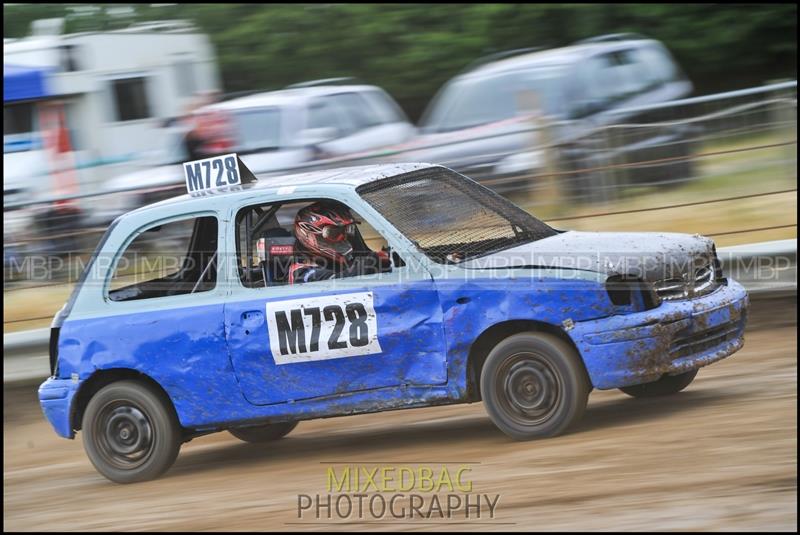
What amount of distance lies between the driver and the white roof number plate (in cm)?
63

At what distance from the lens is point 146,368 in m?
7.25

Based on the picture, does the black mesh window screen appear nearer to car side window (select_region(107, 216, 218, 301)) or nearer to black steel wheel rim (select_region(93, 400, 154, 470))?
car side window (select_region(107, 216, 218, 301))

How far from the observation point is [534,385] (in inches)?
256

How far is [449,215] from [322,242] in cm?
78

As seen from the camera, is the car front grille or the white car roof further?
the white car roof

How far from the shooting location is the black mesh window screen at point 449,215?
6.89 metres

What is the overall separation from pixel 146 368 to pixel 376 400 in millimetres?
1485

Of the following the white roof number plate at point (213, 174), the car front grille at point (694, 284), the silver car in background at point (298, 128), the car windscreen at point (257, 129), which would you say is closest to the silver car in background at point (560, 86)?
the silver car in background at point (298, 128)

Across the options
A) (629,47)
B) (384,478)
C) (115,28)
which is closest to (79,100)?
(115,28)

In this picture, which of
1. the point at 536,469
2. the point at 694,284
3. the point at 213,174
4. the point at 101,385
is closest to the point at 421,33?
the point at 213,174

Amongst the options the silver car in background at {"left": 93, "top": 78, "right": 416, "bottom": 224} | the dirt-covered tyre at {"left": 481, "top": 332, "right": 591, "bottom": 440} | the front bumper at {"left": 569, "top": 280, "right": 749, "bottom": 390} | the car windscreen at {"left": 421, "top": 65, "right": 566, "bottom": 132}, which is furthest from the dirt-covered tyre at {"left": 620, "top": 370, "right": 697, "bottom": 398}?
the silver car in background at {"left": 93, "top": 78, "right": 416, "bottom": 224}

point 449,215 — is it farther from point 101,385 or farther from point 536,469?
point 101,385

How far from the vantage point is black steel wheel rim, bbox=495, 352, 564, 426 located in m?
6.45

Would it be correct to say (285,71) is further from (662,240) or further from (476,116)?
(662,240)
